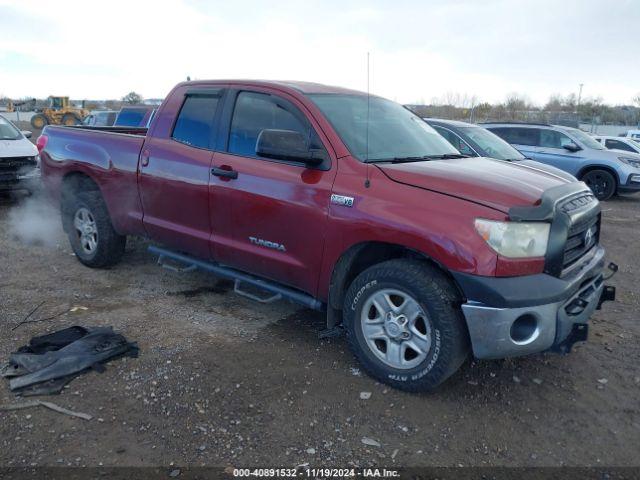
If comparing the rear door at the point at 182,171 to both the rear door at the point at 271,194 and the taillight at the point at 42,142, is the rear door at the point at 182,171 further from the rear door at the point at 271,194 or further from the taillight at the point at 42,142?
the taillight at the point at 42,142

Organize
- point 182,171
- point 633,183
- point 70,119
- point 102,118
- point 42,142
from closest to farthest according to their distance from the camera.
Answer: point 182,171 → point 42,142 → point 633,183 → point 102,118 → point 70,119

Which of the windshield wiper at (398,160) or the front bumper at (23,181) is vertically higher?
the windshield wiper at (398,160)

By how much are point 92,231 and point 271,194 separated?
262cm

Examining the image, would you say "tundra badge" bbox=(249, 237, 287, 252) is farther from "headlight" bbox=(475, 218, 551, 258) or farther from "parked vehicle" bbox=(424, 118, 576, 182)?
"parked vehicle" bbox=(424, 118, 576, 182)

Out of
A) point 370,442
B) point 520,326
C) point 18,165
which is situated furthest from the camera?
point 18,165

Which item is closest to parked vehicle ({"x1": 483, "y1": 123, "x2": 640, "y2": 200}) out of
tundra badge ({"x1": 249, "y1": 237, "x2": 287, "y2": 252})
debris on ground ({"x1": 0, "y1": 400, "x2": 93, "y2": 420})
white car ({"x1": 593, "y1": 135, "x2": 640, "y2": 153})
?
white car ({"x1": 593, "y1": 135, "x2": 640, "y2": 153})

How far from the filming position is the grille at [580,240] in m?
3.29

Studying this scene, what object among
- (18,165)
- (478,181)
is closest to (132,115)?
(18,165)

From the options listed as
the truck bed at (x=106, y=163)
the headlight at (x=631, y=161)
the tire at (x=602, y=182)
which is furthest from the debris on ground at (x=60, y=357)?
the headlight at (x=631, y=161)

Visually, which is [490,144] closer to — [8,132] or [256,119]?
[256,119]

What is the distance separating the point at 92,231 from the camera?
5504mm

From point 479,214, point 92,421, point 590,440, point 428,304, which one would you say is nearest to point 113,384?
point 92,421

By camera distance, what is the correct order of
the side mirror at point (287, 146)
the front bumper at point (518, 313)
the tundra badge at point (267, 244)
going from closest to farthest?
the front bumper at point (518, 313)
the side mirror at point (287, 146)
the tundra badge at point (267, 244)

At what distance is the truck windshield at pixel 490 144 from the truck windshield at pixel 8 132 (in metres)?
7.80
